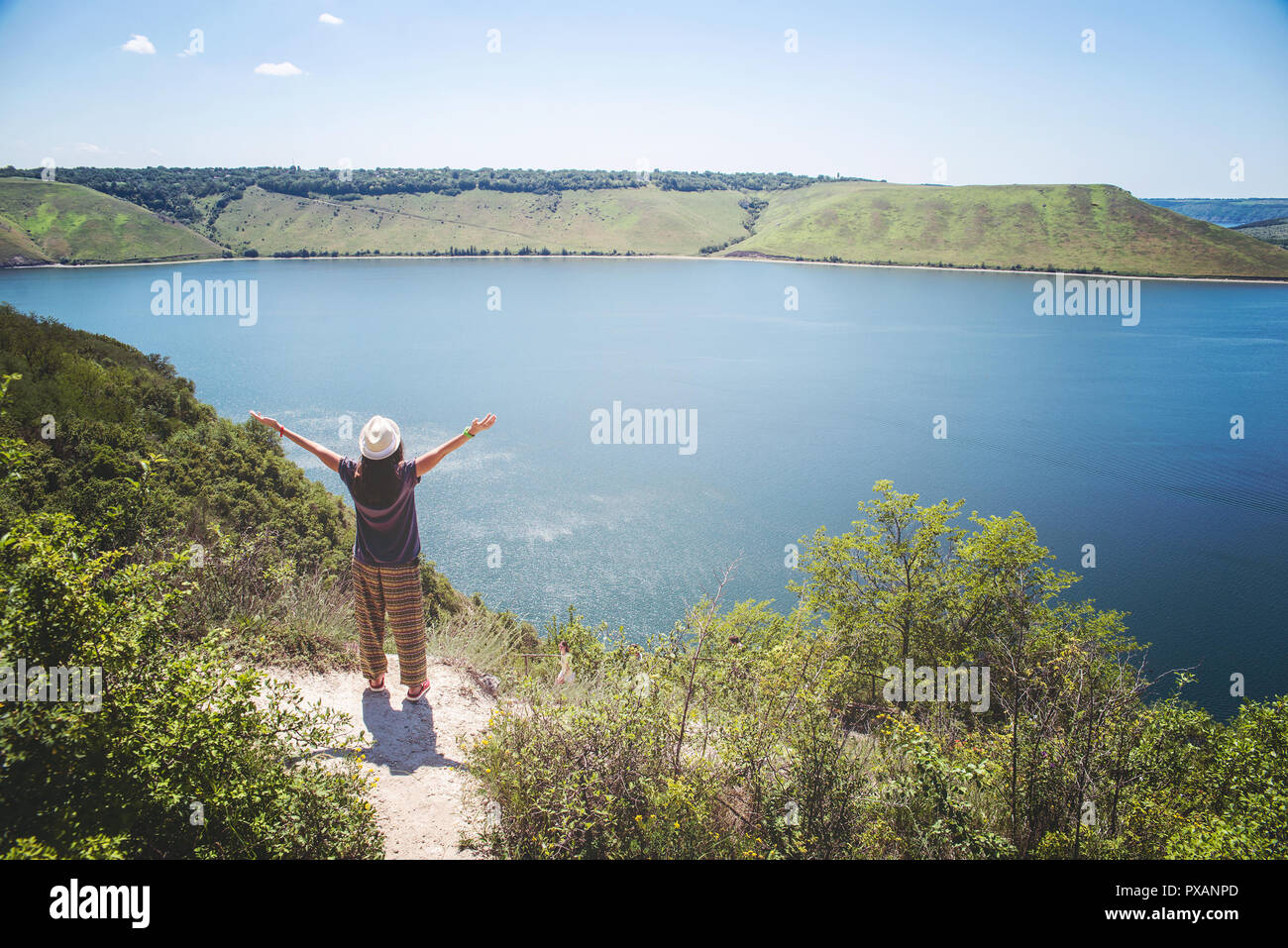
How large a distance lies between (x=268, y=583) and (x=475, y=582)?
21.4 m

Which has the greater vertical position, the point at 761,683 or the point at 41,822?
the point at 41,822

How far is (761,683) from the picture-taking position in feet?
24.4

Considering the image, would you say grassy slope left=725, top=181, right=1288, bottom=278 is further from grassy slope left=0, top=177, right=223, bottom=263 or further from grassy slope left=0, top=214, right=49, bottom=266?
grassy slope left=0, top=214, right=49, bottom=266

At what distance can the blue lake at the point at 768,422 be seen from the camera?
101 feet

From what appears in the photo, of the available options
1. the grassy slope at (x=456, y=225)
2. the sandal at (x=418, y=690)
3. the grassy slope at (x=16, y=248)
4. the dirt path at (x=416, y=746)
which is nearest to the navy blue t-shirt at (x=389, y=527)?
the dirt path at (x=416, y=746)

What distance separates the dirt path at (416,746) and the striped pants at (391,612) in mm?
368

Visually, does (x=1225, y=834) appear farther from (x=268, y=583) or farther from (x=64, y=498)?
(x=64, y=498)

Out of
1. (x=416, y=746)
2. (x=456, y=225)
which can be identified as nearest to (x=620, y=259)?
(x=456, y=225)

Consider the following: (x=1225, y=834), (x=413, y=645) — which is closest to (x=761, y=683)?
(x=413, y=645)

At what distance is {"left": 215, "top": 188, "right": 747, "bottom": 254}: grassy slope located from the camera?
159 metres

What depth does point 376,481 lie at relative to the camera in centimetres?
589

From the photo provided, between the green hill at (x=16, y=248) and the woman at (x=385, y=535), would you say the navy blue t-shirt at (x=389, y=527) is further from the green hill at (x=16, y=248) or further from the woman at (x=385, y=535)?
the green hill at (x=16, y=248)

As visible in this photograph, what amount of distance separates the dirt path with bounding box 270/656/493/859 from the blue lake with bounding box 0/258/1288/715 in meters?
3.92
